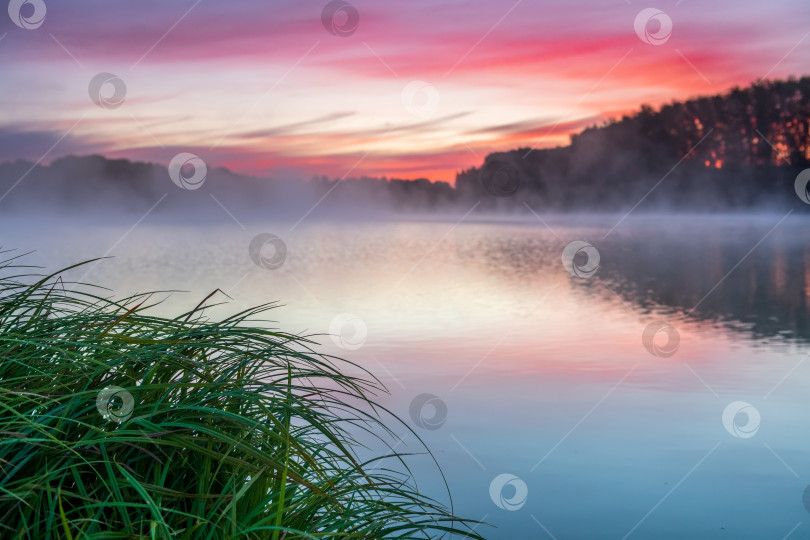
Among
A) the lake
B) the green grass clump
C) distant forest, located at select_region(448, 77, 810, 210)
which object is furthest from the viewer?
distant forest, located at select_region(448, 77, 810, 210)

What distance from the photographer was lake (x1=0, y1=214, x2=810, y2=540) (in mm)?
4734

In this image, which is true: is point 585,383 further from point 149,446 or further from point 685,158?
point 685,158

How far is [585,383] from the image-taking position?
7547mm

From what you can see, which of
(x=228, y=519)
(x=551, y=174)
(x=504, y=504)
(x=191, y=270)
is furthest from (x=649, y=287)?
(x=551, y=174)

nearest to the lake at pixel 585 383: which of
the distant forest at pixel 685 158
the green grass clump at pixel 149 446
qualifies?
the green grass clump at pixel 149 446

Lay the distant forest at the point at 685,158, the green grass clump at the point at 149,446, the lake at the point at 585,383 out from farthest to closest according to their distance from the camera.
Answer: the distant forest at the point at 685,158 < the lake at the point at 585,383 < the green grass clump at the point at 149,446

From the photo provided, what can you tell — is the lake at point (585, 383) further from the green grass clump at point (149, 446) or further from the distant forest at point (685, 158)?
the distant forest at point (685, 158)

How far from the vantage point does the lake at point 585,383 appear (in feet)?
15.5

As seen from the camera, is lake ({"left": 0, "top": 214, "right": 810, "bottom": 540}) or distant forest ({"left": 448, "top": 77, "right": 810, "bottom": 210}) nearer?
lake ({"left": 0, "top": 214, "right": 810, "bottom": 540})

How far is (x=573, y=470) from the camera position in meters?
5.22

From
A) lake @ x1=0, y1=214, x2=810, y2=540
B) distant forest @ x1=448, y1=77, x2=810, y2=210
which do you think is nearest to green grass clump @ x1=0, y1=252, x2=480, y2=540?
lake @ x1=0, y1=214, x2=810, y2=540

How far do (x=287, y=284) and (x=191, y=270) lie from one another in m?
3.90

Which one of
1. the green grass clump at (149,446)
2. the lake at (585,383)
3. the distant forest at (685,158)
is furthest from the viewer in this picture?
the distant forest at (685,158)

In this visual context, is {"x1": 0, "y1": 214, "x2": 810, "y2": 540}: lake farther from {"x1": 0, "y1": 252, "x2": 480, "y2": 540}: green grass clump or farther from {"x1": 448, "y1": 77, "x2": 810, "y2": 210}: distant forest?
{"x1": 448, "y1": 77, "x2": 810, "y2": 210}: distant forest
